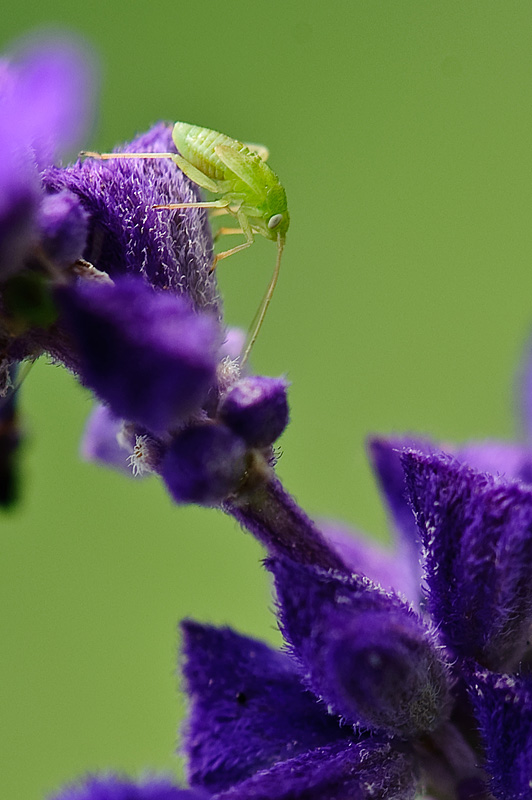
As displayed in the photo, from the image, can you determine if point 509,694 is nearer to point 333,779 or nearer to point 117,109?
point 333,779

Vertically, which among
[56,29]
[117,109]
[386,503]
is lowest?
[386,503]

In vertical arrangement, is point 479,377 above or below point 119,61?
below

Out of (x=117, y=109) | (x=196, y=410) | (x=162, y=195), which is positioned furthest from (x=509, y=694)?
(x=117, y=109)

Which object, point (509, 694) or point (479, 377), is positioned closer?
point (509, 694)

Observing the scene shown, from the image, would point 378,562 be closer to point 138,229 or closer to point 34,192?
point 138,229

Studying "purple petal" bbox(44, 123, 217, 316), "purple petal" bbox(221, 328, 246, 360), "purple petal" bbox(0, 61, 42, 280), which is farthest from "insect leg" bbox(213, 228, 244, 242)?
"purple petal" bbox(0, 61, 42, 280)

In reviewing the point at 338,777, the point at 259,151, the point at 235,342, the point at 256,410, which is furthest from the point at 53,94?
the point at 259,151

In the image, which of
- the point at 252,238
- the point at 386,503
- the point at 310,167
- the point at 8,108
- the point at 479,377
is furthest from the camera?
the point at 310,167
